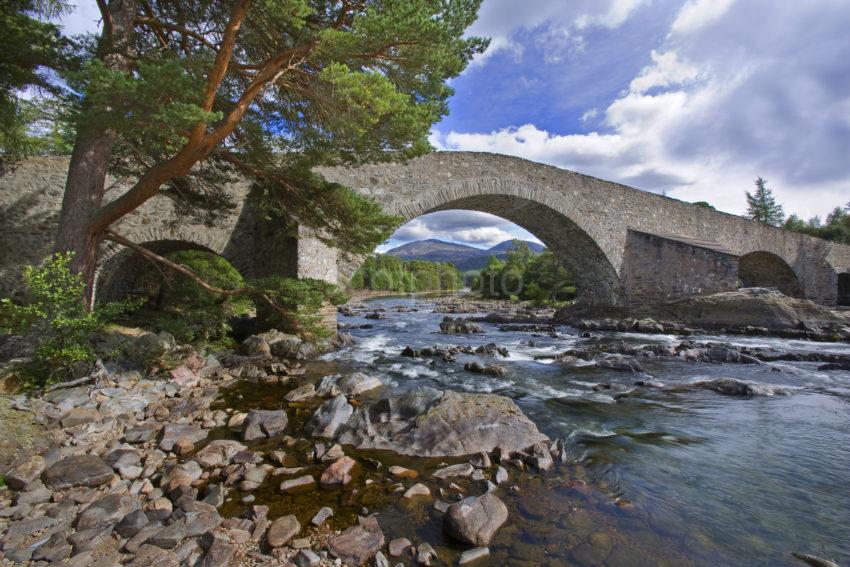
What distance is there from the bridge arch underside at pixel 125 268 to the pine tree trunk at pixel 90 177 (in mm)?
4592

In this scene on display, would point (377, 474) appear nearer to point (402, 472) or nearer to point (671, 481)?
point (402, 472)

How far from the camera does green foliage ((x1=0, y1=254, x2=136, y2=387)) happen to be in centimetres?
377

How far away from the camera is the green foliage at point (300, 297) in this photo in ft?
18.0

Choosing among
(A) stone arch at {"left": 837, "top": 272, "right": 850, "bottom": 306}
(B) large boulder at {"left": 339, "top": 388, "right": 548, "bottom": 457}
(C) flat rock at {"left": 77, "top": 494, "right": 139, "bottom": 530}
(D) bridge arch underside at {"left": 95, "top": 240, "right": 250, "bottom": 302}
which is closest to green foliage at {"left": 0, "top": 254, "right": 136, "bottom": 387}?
(C) flat rock at {"left": 77, "top": 494, "right": 139, "bottom": 530}

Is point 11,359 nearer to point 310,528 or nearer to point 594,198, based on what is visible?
point 310,528

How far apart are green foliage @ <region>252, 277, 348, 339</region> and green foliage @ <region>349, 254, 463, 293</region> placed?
45.2m

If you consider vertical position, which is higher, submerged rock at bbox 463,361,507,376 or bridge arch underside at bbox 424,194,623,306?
bridge arch underside at bbox 424,194,623,306

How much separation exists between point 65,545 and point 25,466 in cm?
110

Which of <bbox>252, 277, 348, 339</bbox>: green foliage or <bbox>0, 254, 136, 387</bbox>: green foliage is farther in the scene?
<bbox>252, 277, 348, 339</bbox>: green foliage

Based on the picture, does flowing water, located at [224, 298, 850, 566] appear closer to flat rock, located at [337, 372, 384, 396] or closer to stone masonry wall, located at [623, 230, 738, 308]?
flat rock, located at [337, 372, 384, 396]

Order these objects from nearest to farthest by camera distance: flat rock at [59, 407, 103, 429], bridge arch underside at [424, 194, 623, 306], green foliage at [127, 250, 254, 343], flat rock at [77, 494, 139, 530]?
flat rock at [77, 494, 139, 530]
flat rock at [59, 407, 103, 429]
green foliage at [127, 250, 254, 343]
bridge arch underside at [424, 194, 623, 306]

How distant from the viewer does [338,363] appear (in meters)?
7.36

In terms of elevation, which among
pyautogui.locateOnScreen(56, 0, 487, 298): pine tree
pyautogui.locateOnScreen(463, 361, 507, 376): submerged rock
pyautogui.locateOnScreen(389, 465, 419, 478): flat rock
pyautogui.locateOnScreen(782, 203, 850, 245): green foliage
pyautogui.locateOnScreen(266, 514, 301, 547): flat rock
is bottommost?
pyautogui.locateOnScreen(463, 361, 507, 376): submerged rock

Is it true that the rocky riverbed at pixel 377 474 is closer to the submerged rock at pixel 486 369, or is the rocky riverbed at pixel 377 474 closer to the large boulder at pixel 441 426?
the large boulder at pixel 441 426
